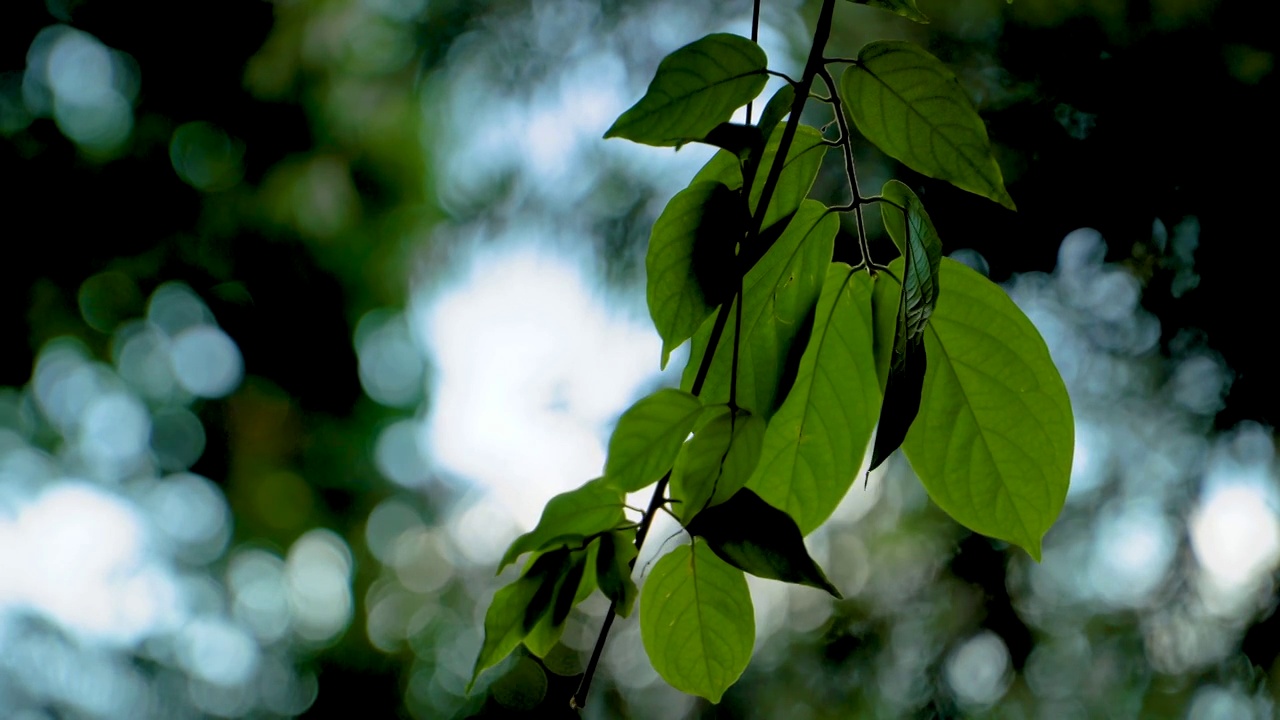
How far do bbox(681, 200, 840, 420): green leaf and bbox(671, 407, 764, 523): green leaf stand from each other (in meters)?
0.05

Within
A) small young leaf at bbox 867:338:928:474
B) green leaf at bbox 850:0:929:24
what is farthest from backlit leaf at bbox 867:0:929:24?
small young leaf at bbox 867:338:928:474

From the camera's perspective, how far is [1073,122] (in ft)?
5.08

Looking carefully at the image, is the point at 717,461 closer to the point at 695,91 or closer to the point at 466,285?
the point at 695,91

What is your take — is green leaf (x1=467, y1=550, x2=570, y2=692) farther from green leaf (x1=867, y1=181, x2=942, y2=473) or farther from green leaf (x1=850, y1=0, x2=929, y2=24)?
green leaf (x1=850, y1=0, x2=929, y2=24)

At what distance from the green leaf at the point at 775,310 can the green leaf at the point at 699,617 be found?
0.06 metres

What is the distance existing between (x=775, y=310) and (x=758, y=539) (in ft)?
0.34

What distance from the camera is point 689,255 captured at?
31cm

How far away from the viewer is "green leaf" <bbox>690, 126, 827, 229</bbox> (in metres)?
0.33

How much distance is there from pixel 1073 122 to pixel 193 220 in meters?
2.05

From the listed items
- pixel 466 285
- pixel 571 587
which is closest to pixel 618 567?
pixel 571 587

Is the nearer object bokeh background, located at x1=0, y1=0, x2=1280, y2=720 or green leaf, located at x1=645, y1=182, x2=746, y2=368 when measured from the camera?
green leaf, located at x1=645, y1=182, x2=746, y2=368

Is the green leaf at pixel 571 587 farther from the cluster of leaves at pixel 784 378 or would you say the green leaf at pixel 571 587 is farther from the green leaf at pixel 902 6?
the green leaf at pixel 902 6

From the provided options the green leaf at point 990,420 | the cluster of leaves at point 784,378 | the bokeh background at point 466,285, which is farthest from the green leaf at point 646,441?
the bokeh background at point 466,285

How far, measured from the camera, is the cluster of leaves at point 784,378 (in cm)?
27
